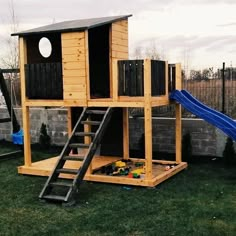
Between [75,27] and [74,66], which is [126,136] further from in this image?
[75,27]

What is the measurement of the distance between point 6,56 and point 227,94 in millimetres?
11886

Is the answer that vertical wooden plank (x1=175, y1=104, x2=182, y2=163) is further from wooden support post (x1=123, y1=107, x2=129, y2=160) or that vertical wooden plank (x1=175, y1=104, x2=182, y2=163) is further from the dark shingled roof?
the dark shingled roof

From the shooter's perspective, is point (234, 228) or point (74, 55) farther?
point (74, 55)

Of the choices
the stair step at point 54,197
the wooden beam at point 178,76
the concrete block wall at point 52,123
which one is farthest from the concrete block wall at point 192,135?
the stair step at point 54,197

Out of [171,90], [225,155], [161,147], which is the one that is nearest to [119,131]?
[161,147]

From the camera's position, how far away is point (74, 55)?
7.42 m

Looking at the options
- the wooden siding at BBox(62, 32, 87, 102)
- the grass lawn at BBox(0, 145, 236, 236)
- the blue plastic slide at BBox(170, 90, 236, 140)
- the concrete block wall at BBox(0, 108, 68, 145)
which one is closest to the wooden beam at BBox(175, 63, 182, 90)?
the blue plastic slide at BBox(170, 90, 236, 140)

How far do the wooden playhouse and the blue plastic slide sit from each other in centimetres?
27

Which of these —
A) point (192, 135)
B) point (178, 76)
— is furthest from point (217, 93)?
point (178, 76)

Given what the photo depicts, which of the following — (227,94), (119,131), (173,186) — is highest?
(227,94)

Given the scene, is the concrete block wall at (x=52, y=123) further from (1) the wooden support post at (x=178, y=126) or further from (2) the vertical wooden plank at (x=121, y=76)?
(2) the vertical wooden plank at (x=121, y=76)

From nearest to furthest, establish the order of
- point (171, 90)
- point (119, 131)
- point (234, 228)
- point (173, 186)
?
point (234, 228) < point (173, 186) < point (171, 90) < point (119, 131)

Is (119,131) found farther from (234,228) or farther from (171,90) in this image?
(234,228)

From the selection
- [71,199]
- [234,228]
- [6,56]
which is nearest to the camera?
[234,228]
